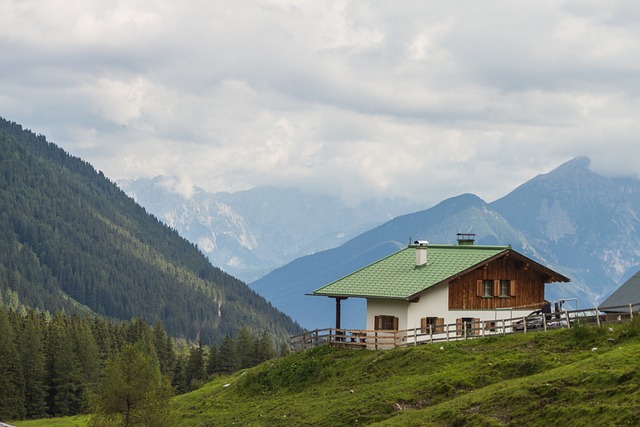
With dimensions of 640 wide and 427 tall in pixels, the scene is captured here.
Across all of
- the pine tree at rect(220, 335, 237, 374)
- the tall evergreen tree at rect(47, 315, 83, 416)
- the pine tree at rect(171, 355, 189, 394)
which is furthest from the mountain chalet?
the pine tree at rect(220, 335, 237, 374)

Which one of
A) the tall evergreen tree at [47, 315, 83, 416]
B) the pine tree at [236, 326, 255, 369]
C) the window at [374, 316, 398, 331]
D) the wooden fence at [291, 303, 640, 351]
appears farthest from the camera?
the pine tree at [236, 326, 255, 369]

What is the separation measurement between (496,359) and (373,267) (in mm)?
22784

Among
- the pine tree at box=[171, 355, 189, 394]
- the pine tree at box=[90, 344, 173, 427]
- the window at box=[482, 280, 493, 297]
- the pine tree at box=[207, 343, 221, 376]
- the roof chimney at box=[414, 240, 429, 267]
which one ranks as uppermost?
the roof chimney at box=[414, 240, 429, 267]

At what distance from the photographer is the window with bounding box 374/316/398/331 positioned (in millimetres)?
70500

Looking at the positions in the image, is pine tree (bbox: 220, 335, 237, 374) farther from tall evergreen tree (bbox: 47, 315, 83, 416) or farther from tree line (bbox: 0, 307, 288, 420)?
tall evergreen tree (bbox: 47, 315, 83, 416)

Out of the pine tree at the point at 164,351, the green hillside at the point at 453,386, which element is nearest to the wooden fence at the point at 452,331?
the green hillside at the point at 453,386

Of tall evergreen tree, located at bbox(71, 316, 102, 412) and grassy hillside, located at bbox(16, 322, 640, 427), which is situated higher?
tall evergreen tree, located at bbox(71, 316, 102, 412)

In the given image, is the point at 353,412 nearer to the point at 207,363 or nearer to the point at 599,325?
the point at 599,325

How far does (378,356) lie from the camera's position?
Answer: 6256cm

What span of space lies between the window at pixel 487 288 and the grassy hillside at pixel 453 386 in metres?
12.1

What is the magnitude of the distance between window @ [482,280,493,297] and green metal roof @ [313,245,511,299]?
1844mm

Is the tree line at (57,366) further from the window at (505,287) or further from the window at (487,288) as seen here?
the window at (505,287)

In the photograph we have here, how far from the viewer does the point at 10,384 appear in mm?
123938

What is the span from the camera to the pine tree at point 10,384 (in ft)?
402
